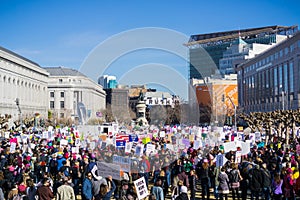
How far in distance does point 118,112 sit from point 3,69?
33506mm

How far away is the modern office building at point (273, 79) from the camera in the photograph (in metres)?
72.2

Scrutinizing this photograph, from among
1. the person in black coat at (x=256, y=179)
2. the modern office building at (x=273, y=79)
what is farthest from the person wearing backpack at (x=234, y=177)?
the modern office building at (x=273, y=79)

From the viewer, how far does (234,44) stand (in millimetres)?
138000

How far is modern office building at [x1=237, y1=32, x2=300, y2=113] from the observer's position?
2842 inches

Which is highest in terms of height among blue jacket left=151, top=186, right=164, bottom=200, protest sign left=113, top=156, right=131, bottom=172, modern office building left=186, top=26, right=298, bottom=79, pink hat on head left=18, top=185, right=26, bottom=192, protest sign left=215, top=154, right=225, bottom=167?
modern office building left=186, top=26, right=298, bottom=79

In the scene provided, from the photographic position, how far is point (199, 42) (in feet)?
523

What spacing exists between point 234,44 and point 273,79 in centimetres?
5414

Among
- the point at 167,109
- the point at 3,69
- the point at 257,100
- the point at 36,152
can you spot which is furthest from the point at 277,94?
the point at 36,152

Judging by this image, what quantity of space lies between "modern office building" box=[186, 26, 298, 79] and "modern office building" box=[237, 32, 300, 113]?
1355 centimetres

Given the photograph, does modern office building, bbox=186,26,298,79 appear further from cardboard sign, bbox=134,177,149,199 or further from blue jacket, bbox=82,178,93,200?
cardboard sign, bbox=134,177,149,199

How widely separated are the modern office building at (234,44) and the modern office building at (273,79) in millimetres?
13555

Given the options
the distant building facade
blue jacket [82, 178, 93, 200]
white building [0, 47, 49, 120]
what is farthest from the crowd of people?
the distant building facade

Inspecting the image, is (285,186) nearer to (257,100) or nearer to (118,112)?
(118,112)

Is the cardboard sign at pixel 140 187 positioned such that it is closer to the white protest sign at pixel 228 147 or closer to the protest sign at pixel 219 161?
the protest sign at pixel 219 161
